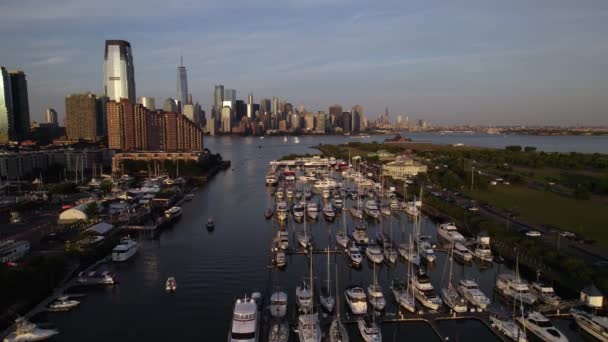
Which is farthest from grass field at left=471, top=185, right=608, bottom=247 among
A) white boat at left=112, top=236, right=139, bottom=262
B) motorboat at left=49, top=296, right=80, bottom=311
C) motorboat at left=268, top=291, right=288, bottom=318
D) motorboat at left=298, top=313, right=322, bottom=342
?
motorboat at left=49, top=296, right=80, bottom=311

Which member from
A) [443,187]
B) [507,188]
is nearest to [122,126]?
[443,187]

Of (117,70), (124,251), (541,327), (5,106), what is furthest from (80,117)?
(541,327)

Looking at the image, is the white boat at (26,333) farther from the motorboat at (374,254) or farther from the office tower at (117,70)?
the office tower at (117,70)

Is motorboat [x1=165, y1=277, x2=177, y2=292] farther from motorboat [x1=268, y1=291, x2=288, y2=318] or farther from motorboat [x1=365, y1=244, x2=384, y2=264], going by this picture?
motorboat [x1=365, y1=244, x2=384, y2=264]

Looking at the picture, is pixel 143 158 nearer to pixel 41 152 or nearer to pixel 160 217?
pixel 41 152

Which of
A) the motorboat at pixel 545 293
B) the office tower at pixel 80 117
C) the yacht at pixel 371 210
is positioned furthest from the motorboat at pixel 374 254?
the office tower at pixel 80 117
